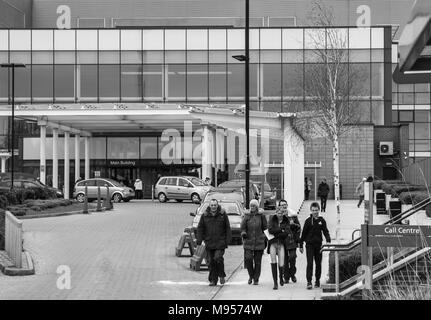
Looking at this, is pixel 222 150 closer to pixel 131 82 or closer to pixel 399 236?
pixel 131 82

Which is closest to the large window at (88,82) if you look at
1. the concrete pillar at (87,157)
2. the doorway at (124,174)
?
the concrete pillar at (87,157)

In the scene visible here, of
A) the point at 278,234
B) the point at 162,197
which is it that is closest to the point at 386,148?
the point at 162,197

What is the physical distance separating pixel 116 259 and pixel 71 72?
42.6m

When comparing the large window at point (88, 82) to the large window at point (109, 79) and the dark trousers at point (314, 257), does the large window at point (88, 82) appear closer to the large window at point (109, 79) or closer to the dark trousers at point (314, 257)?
the large window at point (109, 79)

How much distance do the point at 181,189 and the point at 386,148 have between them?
18.4 m

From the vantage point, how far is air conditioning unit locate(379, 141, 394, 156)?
191 ft

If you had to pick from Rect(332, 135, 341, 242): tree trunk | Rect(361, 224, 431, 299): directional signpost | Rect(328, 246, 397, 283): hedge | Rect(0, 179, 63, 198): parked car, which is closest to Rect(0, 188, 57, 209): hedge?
Rect(0, 179, 63, 198): parked car

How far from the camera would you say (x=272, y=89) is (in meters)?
59.2

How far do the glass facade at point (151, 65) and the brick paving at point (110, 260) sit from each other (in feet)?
92.8

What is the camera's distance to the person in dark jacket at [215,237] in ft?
53.1

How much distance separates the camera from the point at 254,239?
16344 mm

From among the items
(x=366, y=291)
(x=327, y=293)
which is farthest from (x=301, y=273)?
(x=366, y=291)

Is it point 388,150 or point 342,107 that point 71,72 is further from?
point 342,107

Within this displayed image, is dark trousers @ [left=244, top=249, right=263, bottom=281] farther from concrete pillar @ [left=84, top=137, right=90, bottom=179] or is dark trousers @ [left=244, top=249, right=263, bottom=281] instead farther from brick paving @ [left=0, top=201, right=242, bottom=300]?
concrete pillar @ [left=84, top=137, right=90, bottom=179]
